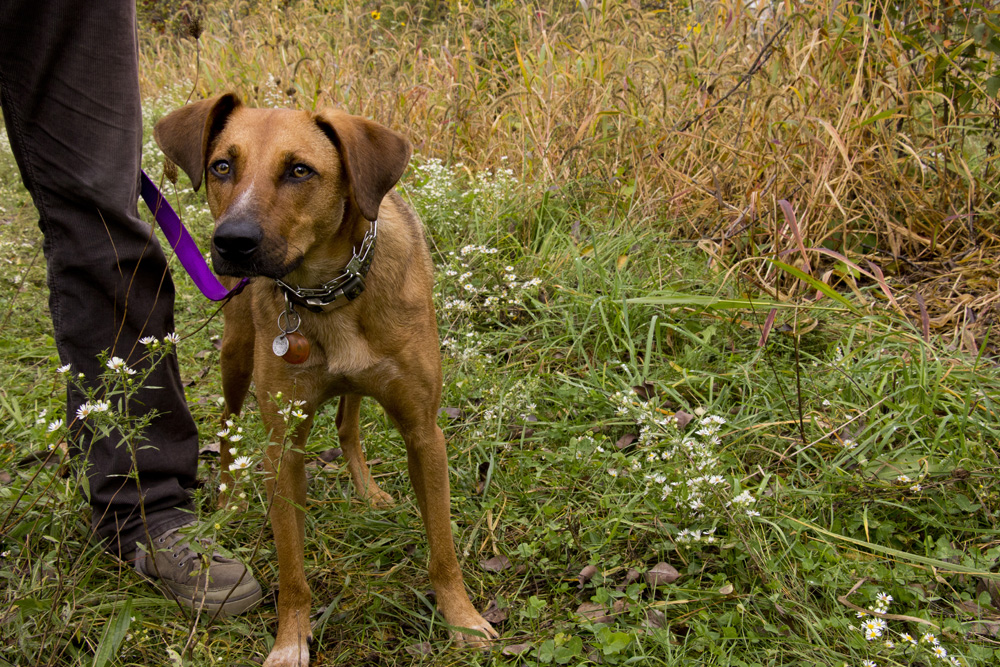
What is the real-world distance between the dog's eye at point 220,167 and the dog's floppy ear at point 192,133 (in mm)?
69

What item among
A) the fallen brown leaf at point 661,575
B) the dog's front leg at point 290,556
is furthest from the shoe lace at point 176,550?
the fallen brown leaf at point 661,575

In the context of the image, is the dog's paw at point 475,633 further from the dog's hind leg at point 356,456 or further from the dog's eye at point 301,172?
the dog's eye at point 301,172

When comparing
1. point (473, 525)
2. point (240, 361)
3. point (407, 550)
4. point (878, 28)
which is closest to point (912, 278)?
point (878, 28)

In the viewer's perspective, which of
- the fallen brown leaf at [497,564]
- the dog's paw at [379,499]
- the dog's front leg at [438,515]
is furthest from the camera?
the dog's paw at [379,499]

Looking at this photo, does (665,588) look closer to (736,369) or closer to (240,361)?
(736,369)

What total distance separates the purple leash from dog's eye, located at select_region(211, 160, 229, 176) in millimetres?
359

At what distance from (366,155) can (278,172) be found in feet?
0.87

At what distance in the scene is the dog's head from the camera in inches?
77.8

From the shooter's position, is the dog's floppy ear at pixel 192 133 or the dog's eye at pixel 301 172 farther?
the dog's floppy ear at pixel 192 133

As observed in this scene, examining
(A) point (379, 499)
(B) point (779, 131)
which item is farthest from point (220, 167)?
(B) point (779, 131)

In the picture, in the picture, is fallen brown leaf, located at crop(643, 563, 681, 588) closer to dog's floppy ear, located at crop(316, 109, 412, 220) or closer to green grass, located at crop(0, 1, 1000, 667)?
green grass, located at crop(0, 1, 1000, 667)

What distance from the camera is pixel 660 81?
4.51 meters

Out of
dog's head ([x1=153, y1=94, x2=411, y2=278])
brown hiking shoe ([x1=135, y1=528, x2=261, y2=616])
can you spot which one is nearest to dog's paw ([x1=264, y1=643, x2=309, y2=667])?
brown hiking shoe ([x1=135, y1=528, x2=261, y2=616])

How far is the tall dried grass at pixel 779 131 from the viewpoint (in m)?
3.81
